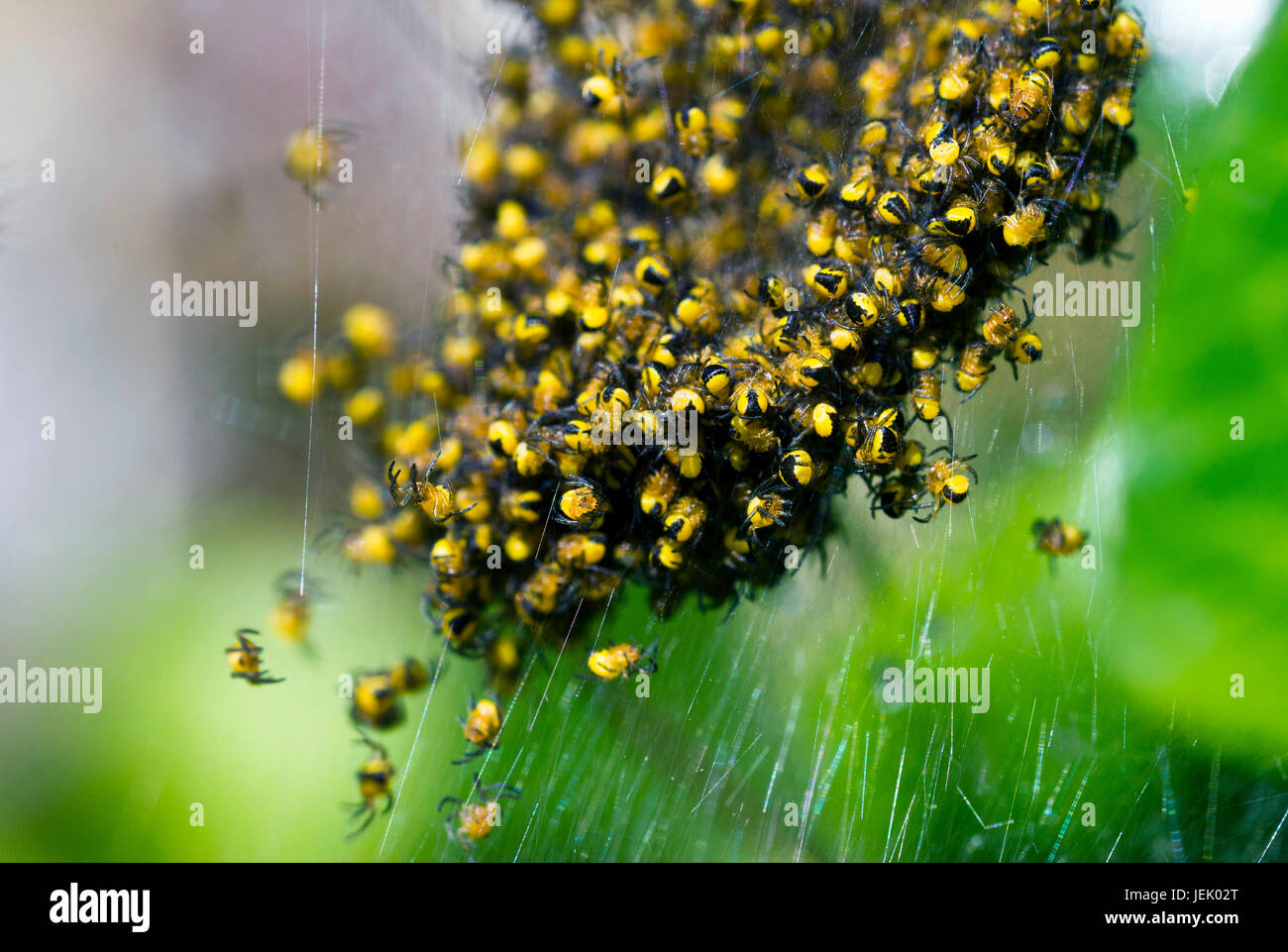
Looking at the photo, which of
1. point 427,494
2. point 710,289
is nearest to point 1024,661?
point 710,289

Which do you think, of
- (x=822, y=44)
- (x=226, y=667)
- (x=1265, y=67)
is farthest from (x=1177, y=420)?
(x=226, y=667)

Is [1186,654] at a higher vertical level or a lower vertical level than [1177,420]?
lower

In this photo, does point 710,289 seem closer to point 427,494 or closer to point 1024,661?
point 427,494

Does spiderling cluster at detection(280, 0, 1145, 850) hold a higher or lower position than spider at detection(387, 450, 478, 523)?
higher

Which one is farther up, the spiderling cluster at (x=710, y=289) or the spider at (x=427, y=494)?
the spiderling cluster at (x=710, y=289)

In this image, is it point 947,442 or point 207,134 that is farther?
point 207,134
